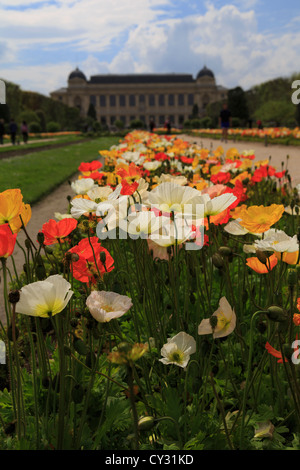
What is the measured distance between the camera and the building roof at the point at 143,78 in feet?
294

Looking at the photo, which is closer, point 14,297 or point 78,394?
point 14,297

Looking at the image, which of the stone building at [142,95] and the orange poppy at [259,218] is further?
the stone building at [142,95]

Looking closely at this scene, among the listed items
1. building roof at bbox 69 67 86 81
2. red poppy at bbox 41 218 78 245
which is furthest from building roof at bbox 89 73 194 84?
red poppy at bbox 41 218 78 245

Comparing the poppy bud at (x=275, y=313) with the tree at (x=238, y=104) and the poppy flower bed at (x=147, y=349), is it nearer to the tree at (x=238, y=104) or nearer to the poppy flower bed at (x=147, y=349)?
the poppy flower bed at (x=147, y=349)

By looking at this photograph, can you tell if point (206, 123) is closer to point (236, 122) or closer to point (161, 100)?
point (236, 122)

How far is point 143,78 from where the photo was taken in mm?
89938

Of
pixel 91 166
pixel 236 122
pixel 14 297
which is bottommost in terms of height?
pixel 14 297

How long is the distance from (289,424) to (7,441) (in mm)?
799

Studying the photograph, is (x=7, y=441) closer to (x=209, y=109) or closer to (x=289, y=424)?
(x=289, y=424)

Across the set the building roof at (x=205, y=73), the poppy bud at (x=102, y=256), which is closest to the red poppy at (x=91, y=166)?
the poppy bud at (x=102, y=256)

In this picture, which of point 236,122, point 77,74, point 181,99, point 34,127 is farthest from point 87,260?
point 77,74

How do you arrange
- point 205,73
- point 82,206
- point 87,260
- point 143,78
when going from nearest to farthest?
point 87,260
point 82,206
point 143,78
point 205,73

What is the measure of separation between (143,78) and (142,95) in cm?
342

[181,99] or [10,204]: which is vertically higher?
[181,99]
